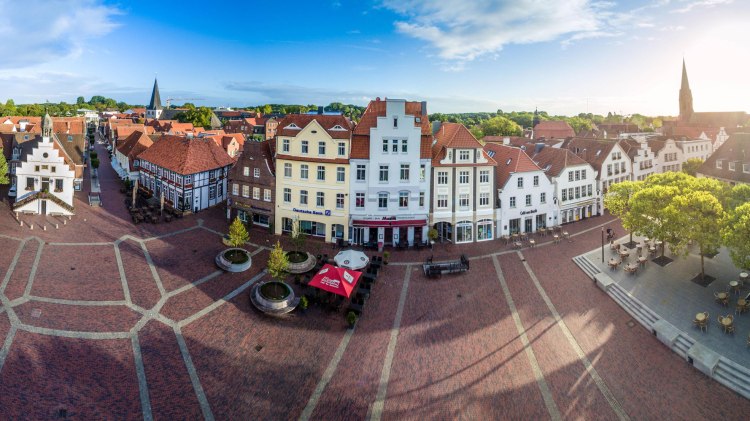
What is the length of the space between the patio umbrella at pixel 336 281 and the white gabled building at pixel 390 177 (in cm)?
1202

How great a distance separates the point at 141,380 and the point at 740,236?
33.8 metres

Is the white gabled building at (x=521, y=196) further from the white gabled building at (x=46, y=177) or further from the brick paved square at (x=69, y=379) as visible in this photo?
the white gabled building at (x=46, y=177)

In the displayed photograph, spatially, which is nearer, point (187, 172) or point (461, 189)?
point (461, 189)

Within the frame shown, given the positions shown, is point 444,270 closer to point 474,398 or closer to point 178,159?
point 474,398

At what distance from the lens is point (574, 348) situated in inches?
875

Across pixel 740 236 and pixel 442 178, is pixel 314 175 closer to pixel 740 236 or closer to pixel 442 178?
pixel 442 178

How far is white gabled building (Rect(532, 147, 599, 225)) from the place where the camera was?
45.9m

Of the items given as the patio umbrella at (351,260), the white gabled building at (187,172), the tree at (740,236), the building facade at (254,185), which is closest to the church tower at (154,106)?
the white gabled building at (187,172)

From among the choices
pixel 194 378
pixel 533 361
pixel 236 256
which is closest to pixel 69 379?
pixel 194 378

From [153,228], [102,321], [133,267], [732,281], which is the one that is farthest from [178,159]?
[732,281]

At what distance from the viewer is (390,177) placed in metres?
38.2

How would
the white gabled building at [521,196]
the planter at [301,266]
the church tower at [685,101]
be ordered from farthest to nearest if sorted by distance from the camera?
the church tower at [685,101] < the white gabled building at [521,196] < the planter at [301,266]

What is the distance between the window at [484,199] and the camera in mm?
40612

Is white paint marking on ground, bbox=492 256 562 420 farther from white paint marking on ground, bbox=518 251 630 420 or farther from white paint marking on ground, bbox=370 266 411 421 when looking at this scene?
white paint marking on ground, bbox=370 266 411 421
